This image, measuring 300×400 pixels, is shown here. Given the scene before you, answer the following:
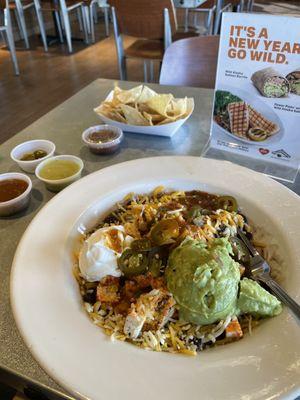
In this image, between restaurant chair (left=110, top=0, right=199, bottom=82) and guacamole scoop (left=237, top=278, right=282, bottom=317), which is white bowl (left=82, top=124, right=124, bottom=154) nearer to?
guacamole scoop (left=237, top=278, right=282, bottom=317)

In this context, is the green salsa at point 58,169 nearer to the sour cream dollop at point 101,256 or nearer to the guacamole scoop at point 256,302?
the sour cream dollop at point 101,256

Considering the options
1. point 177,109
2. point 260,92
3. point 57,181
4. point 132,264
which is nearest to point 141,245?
point 132,264

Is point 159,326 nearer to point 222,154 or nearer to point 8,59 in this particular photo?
point 222,154

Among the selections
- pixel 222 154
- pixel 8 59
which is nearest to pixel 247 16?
pixel 222 154

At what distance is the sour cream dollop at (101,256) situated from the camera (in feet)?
2.47

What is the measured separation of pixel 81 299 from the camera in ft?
2.48

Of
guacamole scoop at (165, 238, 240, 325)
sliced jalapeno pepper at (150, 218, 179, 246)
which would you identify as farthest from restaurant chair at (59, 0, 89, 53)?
guacamole scoop at (165, 238, 240, 325)

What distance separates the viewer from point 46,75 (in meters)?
4.96

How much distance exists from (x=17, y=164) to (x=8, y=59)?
5.15 meters

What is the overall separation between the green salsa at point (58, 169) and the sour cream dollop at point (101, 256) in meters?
0.44

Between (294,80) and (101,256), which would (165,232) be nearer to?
(101,256)

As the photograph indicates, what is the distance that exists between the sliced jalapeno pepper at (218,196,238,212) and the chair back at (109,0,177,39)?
8.05 ft

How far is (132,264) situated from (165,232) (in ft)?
0.37

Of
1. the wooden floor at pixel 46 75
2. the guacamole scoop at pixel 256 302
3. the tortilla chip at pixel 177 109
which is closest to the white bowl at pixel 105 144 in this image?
the tortilla chip at pixel 177 109
